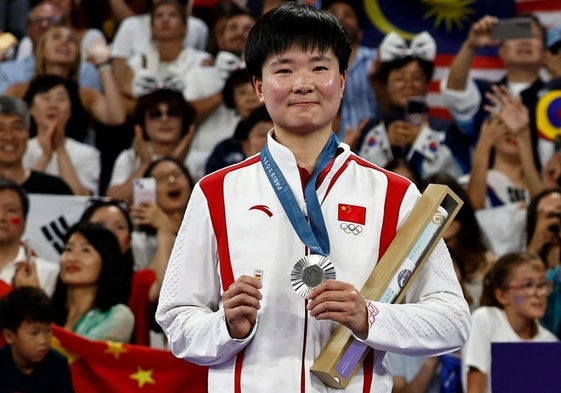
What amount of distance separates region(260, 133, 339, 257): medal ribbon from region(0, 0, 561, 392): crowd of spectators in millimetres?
3006

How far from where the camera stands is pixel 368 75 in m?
9.84

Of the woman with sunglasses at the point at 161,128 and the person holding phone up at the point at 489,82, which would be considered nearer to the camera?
the person holding phone up at the point at 489,82

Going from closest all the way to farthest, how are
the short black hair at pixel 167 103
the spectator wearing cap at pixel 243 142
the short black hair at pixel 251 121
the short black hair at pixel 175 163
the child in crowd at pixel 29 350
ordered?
the child in crowd at pixel 29 350 → the short black hair at pixel 175 163 → the spectator wearing cap at pixel 243 142 → the short black hair at pixel 251 121 → the short black hair at pixel 167 103

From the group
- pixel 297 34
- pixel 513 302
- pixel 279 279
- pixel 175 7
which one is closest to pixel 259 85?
pixel 297 34

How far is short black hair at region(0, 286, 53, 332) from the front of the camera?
6.02 m

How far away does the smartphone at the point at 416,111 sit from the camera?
9.08 meters

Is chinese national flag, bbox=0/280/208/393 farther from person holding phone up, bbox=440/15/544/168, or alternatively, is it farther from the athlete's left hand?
person holding phone up, bbox=440/15/544/168

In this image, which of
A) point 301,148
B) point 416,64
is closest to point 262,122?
point 416,64

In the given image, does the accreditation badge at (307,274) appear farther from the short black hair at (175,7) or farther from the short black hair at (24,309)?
the short black hair at (175,7)

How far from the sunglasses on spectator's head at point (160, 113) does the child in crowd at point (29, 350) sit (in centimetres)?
331

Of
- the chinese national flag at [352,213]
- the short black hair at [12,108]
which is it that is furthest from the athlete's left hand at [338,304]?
the short black hair at [12,108]

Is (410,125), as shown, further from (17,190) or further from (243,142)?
(17,190)

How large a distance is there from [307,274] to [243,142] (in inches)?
225

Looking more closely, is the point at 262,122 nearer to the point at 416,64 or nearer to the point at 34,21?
the point at 416,64
